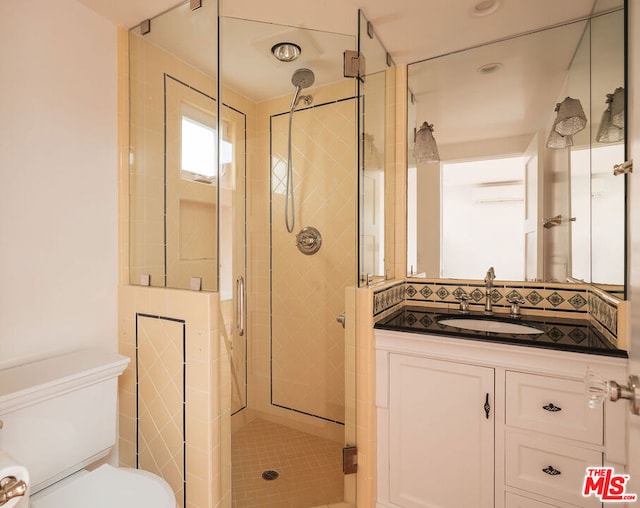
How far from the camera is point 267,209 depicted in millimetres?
1900

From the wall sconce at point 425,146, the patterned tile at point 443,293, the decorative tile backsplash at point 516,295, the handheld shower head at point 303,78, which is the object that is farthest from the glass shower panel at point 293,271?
the patterned tile at point 443,293

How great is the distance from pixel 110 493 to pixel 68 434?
10.9 inches

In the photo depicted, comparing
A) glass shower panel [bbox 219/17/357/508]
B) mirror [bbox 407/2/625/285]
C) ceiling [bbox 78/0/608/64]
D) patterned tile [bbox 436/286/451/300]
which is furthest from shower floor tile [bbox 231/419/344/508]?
ceiling [bbox 78/0/608/64]

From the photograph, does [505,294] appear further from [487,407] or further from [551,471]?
[551,471]

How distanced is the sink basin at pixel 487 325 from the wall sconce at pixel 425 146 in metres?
0.92

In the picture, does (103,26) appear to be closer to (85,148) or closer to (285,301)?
(85,148)

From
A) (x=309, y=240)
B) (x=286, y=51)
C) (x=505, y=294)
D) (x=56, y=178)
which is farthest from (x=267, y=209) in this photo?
(x=505, y=294)

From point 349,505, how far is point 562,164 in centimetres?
197

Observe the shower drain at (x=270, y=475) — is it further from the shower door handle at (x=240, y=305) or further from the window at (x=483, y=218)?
the window at (x=483, y=218)

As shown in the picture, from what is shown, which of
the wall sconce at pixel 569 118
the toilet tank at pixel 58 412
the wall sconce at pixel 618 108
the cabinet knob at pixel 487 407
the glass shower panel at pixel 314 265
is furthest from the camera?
the glass shower panel at pixel 314 265

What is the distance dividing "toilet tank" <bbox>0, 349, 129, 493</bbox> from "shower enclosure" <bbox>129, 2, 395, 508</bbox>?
0.41 meters

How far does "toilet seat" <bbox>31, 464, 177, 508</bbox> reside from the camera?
1204mm

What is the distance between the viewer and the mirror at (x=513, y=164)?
61.1 inches

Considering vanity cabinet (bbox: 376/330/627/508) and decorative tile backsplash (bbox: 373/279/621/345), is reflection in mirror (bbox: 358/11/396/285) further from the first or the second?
vanity cabinet (bbox: 376/330/627/508)
